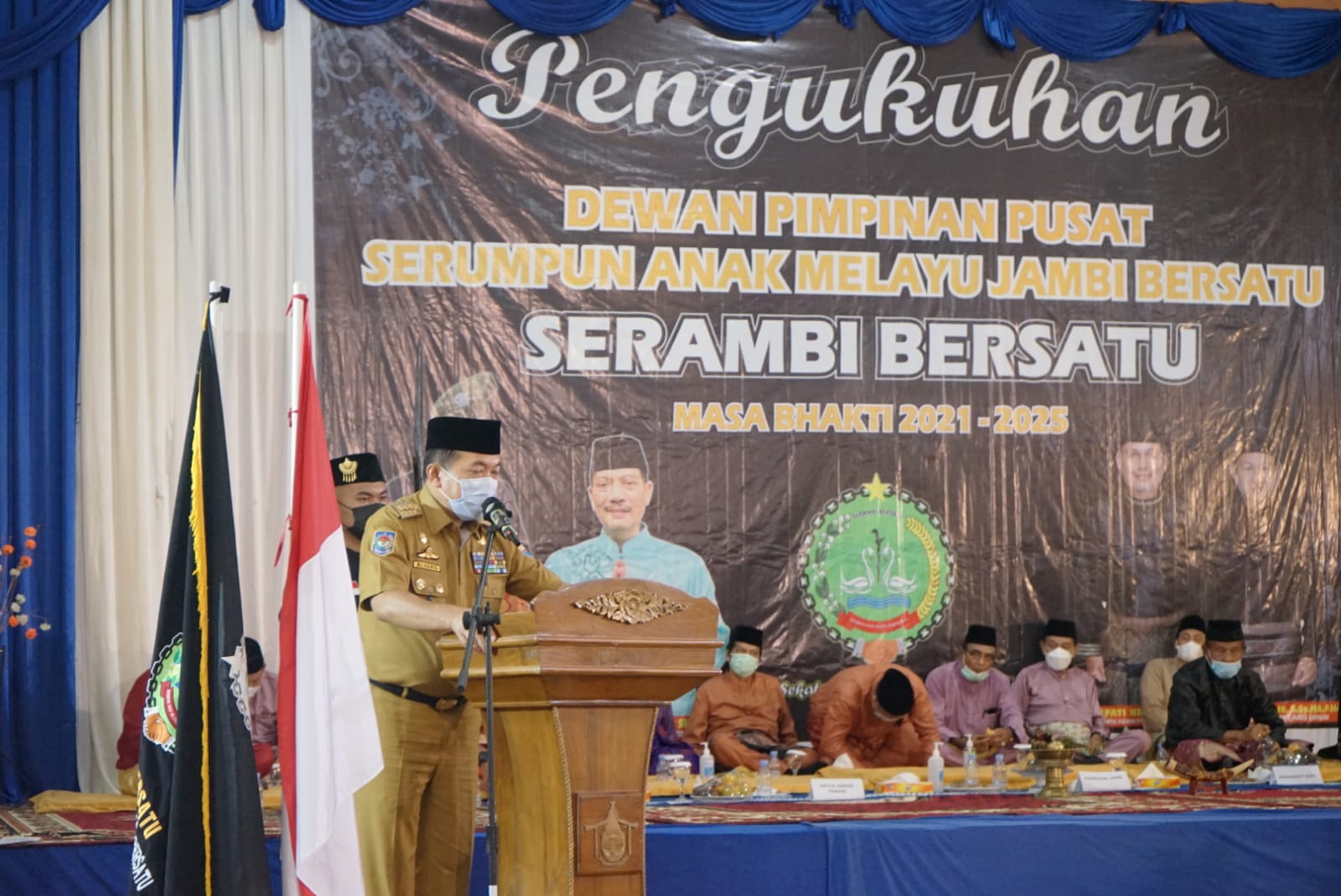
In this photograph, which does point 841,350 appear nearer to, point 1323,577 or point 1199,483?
Answer: point 1199,483

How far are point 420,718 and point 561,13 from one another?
4.20 m

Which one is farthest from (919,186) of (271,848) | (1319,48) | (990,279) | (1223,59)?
(271,848)

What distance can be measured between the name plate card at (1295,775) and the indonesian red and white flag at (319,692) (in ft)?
13.7

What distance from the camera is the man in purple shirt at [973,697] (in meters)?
7.02

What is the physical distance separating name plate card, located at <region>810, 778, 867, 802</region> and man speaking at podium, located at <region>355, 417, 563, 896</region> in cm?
204

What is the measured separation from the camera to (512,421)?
6969 mm

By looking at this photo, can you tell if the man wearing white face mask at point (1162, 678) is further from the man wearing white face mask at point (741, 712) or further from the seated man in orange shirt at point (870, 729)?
the man wearing white face mask at point (741, 712)

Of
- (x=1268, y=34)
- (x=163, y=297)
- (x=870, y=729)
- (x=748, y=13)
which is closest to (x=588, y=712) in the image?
(x=870, y=729)

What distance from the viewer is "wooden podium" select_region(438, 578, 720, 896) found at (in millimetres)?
3119

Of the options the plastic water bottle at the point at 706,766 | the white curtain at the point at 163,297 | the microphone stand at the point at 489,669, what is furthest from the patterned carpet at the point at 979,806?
the white curtain at the point at 163,297

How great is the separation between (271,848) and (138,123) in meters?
3.37

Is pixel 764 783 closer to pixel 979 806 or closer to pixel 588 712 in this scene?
pixel 979 806

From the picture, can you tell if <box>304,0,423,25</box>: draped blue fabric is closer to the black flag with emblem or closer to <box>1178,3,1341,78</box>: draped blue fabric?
<box>1178,3,1341,78</box>: draped blue fabric

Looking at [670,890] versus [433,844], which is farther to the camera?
[670,890]
